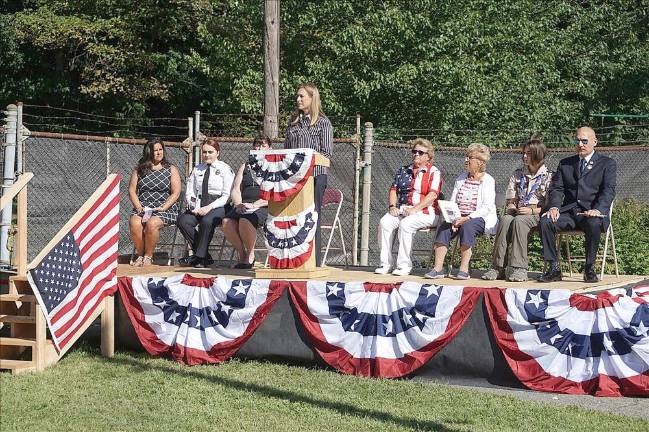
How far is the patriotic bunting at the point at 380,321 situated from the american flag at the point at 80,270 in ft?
5.40

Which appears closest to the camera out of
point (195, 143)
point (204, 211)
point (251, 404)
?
point (251, 404)

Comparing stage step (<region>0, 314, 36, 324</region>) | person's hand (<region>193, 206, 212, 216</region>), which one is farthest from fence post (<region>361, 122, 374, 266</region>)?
stage step (<region>0, 314, 36, 324</region>)

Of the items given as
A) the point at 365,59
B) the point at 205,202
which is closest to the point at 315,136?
the point at 205,202

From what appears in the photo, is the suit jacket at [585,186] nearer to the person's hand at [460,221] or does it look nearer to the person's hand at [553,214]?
Answer: the person's hand at [553,214]

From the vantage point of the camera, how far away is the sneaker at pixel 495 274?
8023 mm

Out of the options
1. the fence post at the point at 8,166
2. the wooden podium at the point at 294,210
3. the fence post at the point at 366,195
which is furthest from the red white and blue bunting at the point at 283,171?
the fence post at the point at 366,195

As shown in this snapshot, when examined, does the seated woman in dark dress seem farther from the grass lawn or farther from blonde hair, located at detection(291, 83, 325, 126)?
the grass lawn

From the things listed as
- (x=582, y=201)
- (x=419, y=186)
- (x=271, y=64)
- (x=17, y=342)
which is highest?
(x=271, y=64)

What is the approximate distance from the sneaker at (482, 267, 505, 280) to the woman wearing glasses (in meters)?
0.67

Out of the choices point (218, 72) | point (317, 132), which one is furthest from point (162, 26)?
point (317, 132)

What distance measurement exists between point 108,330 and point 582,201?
4.18 metres

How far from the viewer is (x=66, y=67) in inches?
1064

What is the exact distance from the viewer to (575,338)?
272 inches

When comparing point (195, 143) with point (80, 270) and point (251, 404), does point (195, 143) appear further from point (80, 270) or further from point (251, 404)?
point (251, 404)
